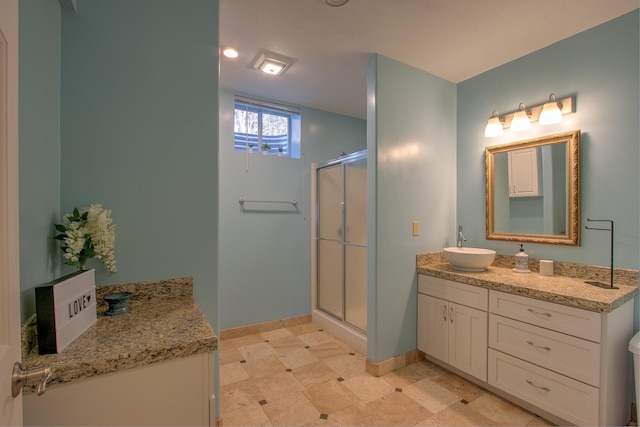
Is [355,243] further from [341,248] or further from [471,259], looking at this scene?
[471,259]

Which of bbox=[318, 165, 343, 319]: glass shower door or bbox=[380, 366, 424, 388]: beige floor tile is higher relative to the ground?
bbox=[318, 165, 343, 319]: glass shower door

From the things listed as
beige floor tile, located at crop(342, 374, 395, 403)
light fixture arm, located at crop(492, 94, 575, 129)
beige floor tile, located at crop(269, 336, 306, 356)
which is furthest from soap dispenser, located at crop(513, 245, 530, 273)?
beige floor tile, located at crop(269, 336, 306, 356)

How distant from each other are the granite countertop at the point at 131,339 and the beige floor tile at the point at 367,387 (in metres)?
1.40

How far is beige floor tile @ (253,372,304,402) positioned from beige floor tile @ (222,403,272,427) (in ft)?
0.44

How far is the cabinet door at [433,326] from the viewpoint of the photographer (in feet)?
7.52

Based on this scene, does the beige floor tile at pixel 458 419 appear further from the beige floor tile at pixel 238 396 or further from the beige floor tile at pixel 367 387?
the beige floor tile at pixel 238 396

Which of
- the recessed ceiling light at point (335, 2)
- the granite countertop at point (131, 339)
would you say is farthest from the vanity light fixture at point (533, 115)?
the granite countertop at point (131, 339)

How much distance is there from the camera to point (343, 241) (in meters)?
3.10

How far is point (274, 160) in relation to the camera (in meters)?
3.19

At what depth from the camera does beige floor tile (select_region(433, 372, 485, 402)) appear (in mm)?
2039

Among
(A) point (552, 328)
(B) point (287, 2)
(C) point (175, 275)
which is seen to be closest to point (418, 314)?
(A) point (552, 328)

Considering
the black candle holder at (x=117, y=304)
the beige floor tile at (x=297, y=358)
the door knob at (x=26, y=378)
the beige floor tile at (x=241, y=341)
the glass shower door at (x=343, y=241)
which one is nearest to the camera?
the door knob at (x=26, y=378)

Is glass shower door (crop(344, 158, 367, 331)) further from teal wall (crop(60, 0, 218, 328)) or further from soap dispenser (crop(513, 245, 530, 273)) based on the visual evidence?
teal wall (crop(60, 0, 218, 328))

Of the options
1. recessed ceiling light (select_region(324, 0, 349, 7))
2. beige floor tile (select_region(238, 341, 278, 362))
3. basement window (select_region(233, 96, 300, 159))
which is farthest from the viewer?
basement window (select_region(233, 96, 300, 159))
